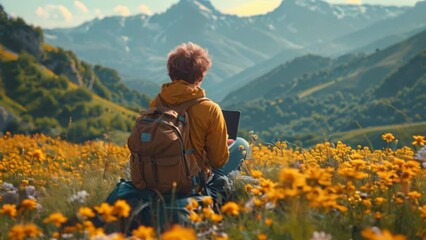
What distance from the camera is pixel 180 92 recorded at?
4.92 m

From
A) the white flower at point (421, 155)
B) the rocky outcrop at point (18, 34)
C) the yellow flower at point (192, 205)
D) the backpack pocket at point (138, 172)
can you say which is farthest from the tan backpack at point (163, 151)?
the rocky outcrop at point (18, 34)

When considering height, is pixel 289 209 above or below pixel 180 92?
below

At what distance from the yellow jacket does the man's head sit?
0.14 m

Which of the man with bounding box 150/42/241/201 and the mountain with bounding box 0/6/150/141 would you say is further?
the mountain with bounding box 0/6/150/141

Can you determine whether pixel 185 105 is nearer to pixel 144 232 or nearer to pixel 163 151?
pixel 163 151

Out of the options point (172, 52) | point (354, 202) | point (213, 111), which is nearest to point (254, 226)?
point (354, 202)

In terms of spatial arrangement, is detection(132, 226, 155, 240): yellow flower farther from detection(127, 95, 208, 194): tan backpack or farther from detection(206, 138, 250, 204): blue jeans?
detection(206, 138, 250, 204): blue jeans

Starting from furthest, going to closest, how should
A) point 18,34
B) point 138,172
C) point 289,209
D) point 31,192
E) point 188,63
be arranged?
1. point 18,34
2. point 31,192
3. point 188,63
4. point 138,172
5. point 289,209

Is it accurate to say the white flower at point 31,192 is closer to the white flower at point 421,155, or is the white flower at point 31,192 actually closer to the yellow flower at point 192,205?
the yellow flower at point 192,205

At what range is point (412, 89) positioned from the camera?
185875 millimetres

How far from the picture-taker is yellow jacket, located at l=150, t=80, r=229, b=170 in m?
4.92

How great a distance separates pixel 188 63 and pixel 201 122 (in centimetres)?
66

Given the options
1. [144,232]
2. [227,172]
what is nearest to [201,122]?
[227,172]

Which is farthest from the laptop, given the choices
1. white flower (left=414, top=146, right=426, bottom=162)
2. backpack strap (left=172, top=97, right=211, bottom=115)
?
white flower (left=414, top=146, right=426, bottom=162)
